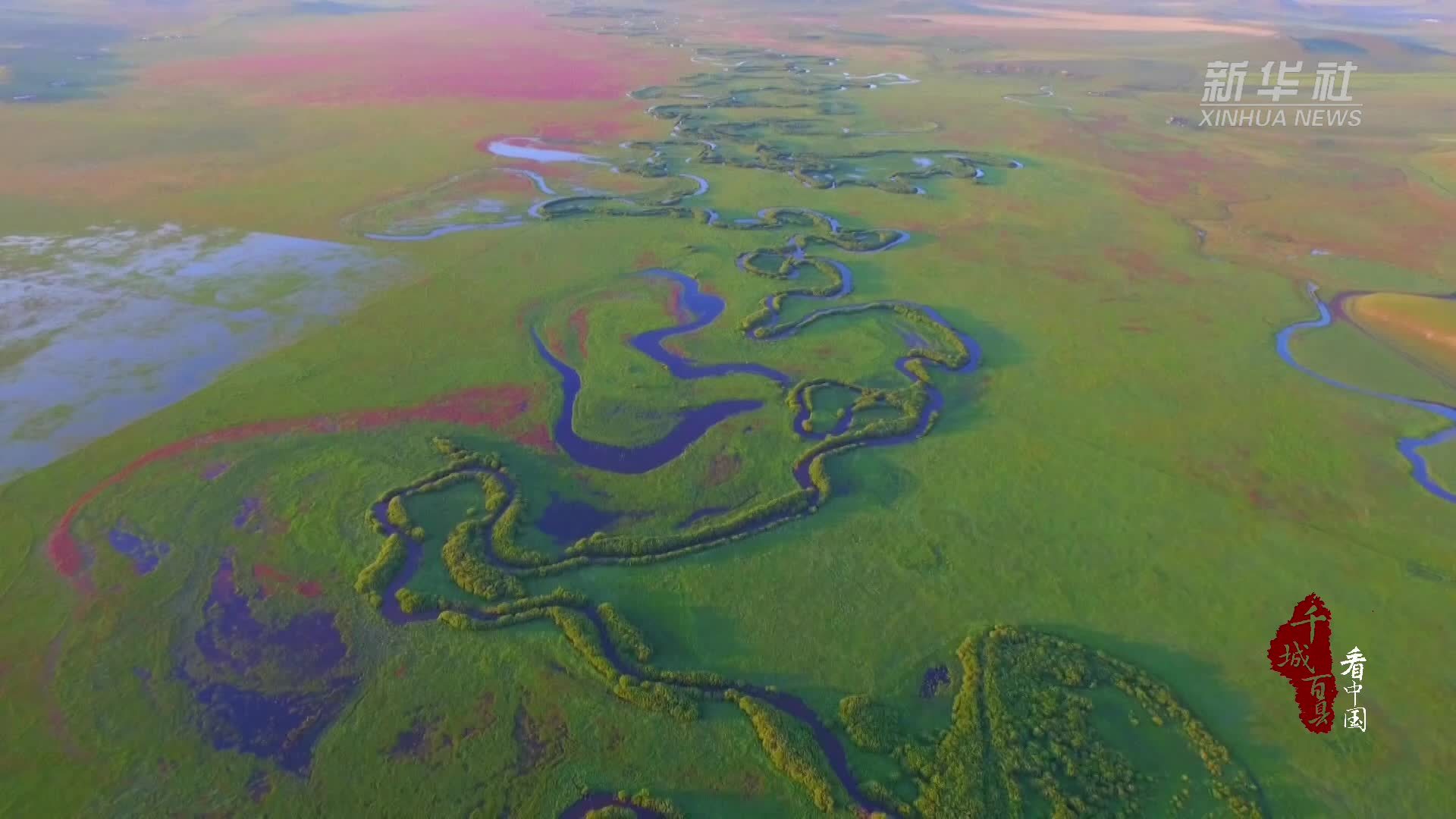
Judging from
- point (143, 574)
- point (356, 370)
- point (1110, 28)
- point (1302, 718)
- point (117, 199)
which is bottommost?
Answer: point (1302, 718)

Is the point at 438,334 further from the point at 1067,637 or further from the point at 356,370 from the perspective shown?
the point at 1067,637

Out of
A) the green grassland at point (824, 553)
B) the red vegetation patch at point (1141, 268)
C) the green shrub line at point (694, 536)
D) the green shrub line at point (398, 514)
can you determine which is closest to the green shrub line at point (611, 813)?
the green grassland at point (824, 553)

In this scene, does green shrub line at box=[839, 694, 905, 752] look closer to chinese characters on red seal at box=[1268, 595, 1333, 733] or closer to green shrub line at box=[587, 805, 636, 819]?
green shrub line at box=[587, 805, 636, 819]

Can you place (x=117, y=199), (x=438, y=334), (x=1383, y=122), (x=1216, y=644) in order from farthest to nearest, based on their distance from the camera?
(x=1383, y=122) < (x=117, y=199) < (x=438, y=334) < (x=1216, y=644)

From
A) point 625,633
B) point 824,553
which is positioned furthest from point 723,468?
point 625,633

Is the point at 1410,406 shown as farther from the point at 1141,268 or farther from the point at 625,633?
the point at 625,633

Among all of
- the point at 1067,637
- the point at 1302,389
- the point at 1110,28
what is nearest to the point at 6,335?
the point at 1067,637
